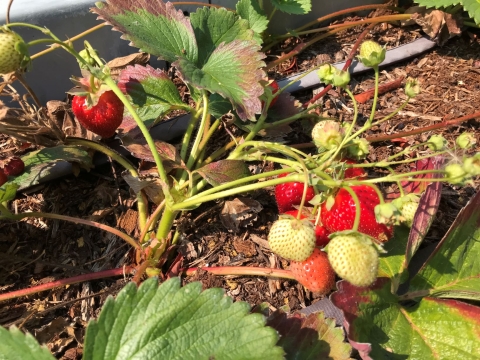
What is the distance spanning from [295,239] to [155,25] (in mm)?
607

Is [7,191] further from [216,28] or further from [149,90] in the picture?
[216,28]

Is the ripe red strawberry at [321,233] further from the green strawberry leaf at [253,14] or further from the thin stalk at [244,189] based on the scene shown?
the green strawberry leaf at [253,14]

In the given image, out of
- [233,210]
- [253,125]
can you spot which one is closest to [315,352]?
[233,210]

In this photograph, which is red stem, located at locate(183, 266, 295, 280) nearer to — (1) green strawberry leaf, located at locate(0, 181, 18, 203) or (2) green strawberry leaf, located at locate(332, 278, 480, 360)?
(2) green strawberry leaf, located at locate(332, 278, 480, 360)

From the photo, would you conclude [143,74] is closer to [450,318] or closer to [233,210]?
[233,210]

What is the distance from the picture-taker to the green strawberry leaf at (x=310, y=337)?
90 cm

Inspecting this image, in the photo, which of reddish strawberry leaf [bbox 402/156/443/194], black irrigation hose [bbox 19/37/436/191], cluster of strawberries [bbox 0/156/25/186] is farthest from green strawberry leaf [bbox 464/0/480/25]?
cluster of strawberries [bbox 0/156/25/186]

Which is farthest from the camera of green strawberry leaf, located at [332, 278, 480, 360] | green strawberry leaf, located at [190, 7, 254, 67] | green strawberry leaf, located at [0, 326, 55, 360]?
green strawberry leaf, located at [190, 7, 254, 67]

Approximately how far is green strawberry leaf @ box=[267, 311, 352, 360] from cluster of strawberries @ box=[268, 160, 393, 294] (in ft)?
0.31

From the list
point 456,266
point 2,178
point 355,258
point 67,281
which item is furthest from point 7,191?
point 456,266

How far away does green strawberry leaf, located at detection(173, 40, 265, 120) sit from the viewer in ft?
3.27

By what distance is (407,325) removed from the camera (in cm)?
99

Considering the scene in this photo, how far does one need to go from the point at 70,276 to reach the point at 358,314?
2.20 ft

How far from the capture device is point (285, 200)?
42.3 inches
